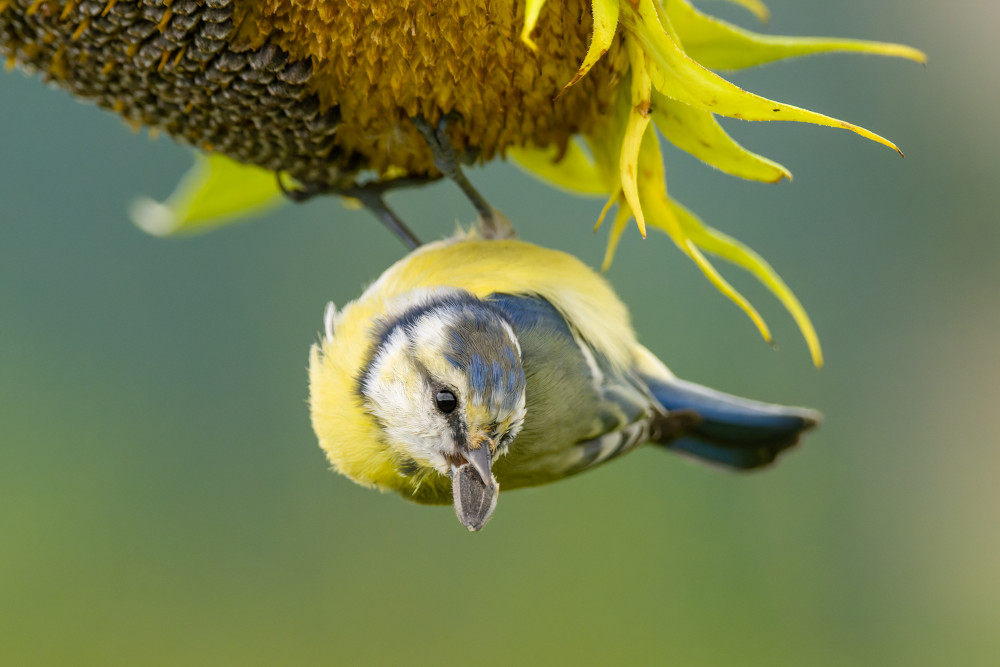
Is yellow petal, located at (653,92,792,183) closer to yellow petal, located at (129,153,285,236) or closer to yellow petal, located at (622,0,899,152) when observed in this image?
yellow petal, located at (622,0,899,152)

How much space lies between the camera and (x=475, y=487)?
1.19 m

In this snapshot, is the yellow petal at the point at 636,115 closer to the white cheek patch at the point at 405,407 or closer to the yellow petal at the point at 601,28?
the yellow petal at the point at 601,28

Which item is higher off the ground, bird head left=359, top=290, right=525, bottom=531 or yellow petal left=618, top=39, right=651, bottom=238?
yellow petal left=618, top=39, right=651, bottom=238

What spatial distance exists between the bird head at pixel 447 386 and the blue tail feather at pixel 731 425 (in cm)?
43

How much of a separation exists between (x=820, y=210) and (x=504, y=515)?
1173 mm

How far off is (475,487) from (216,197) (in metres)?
0.63

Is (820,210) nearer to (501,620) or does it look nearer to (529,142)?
(501,620)

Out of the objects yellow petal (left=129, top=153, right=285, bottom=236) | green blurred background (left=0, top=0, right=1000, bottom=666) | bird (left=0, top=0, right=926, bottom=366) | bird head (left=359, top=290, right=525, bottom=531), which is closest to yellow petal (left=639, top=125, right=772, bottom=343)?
bird (left=0, top=0, right=926, bottom=366)

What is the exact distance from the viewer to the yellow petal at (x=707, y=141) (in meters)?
1.05

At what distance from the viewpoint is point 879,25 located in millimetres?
2758

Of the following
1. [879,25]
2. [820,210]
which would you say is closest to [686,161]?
[820,210]

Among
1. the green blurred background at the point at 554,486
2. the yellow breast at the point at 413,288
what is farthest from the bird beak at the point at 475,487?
the green blurred background at the point at 554,486

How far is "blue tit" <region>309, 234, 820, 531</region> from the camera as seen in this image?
1291 millimetres

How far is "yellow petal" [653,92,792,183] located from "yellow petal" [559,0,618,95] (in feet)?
0.42
